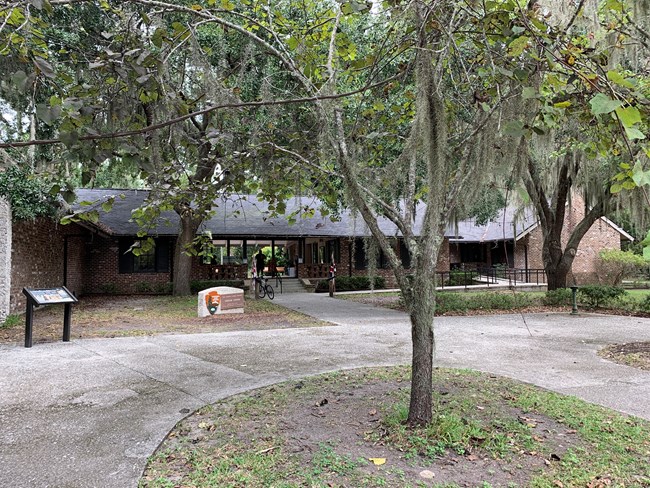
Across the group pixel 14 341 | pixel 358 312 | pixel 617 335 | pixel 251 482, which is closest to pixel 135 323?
pixel 14 341

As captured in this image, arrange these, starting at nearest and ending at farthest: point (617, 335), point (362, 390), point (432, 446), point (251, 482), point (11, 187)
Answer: point (251, 482), point (432, 446), point (362, 390), point (617, 335), point (11, 187)

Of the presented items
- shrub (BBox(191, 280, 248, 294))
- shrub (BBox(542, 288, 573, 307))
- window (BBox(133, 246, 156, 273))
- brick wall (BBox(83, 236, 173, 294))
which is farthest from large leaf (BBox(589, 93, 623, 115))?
window (BBox(133, 246, 156, 273))

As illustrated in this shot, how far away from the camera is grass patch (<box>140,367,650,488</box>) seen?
2.92m

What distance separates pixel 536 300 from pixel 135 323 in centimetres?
1117

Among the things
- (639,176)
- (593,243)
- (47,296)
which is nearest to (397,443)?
A: (639,176)

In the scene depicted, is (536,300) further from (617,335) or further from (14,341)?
(14,341)

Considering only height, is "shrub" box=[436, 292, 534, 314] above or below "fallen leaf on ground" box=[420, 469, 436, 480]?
above

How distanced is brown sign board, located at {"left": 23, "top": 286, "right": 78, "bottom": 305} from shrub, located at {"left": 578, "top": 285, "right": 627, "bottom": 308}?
42.9 ft

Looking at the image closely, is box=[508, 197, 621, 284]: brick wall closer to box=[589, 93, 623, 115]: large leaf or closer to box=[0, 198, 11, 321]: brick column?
box=[0, 198, 11, 321]: brick column

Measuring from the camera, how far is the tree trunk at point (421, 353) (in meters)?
3.62

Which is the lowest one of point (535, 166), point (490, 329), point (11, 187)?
point (490, 329)

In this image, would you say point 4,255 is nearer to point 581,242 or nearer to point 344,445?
point 344,445

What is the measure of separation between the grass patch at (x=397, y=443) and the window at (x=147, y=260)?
16314 mm

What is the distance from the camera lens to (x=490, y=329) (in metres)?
9.66
